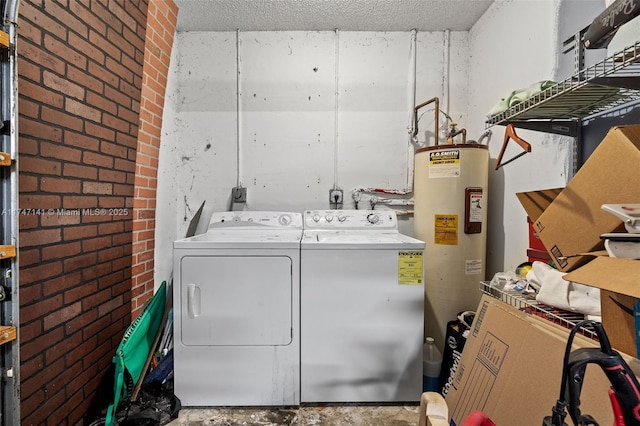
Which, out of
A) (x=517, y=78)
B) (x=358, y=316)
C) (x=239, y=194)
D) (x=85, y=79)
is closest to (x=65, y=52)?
(x=85, y=79)

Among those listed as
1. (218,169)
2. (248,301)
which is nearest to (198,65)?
(218,169)

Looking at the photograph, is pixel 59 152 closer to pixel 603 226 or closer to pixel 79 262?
pixel 79 262

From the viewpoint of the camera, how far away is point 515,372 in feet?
3.39

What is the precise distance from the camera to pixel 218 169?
2455mm

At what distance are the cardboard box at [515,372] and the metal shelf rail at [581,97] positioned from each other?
0.78 m

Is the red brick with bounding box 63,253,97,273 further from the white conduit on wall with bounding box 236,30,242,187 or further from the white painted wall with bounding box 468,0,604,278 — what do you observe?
the white painted wall with bounding box 468,0,604,278

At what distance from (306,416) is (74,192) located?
1640mm

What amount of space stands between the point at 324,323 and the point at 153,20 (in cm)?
225

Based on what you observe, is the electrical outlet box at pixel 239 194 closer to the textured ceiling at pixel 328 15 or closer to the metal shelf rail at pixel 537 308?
the textured ceiling at pixel 328 15

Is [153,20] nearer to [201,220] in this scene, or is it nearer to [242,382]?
[201,220]

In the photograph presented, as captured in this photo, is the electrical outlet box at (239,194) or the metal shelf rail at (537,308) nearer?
the metal shelf rail at (537,308)

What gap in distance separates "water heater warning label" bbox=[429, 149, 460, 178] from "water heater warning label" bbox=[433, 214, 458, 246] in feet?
0.91

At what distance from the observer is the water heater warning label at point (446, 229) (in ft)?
6.36

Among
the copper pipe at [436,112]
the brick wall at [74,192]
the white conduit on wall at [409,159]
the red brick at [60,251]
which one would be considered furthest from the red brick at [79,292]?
the copper pipe at [436,112]
